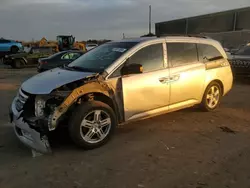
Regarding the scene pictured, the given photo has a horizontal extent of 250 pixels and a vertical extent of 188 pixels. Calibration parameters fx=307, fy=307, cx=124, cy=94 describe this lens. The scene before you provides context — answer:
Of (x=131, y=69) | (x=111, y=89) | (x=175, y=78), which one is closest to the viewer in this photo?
(x=111, y=89)

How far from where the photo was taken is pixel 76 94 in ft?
14.7

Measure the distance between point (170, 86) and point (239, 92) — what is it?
478 centimetres

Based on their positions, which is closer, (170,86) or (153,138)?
(153,138)

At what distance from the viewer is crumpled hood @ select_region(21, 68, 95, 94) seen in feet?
14.8

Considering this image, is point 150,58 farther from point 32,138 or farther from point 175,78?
point 32,138

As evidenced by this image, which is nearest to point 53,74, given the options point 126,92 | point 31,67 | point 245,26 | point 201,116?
point 126,92

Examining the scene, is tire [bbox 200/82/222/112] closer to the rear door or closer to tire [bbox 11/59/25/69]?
the rear door

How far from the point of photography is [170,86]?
560cm

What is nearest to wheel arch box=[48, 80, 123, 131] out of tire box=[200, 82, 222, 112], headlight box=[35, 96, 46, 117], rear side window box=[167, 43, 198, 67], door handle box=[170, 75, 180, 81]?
headlight box=[35, 96, 46, 117]

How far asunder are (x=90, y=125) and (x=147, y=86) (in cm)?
124

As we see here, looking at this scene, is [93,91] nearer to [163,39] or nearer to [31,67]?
[163,39]

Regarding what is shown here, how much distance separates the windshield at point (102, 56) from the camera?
517cm

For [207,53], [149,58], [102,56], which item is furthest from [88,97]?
[207,53]

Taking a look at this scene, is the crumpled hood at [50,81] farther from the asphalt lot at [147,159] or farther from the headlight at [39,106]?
the asphalt lot at [147,159]
